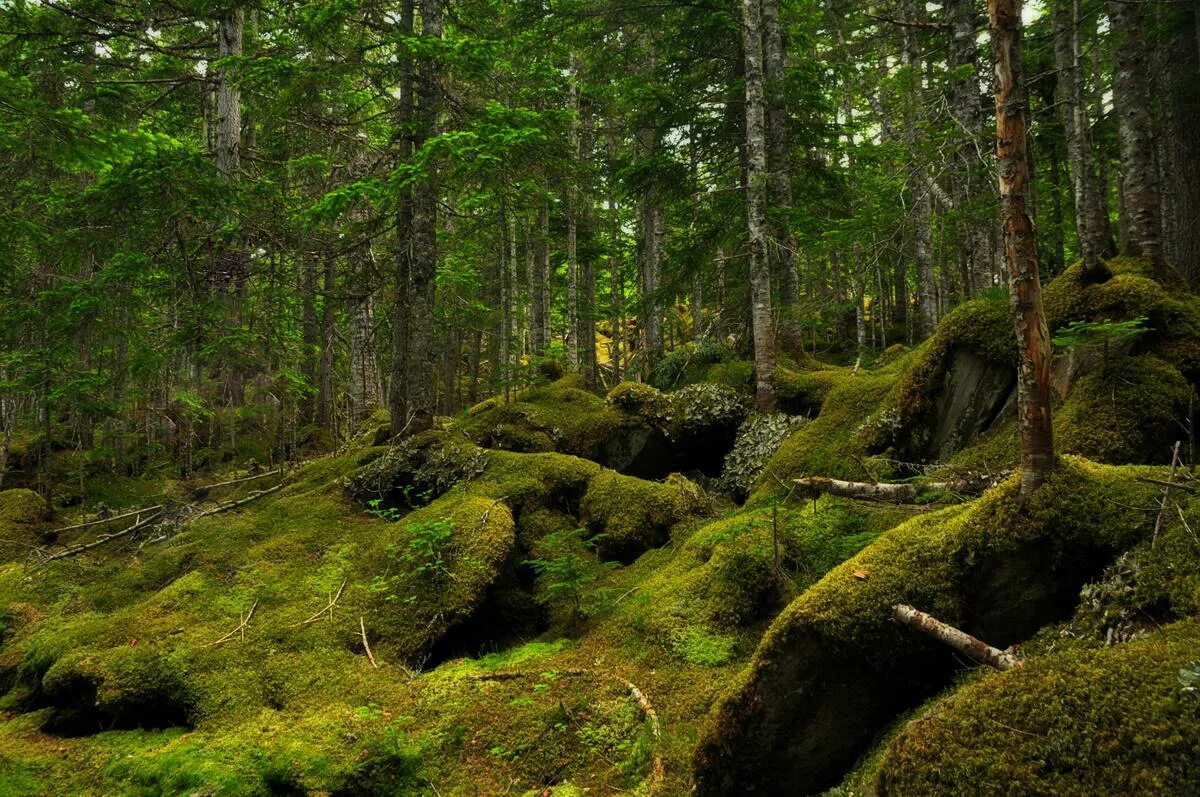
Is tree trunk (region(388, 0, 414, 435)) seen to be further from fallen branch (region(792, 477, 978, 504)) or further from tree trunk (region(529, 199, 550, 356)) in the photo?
tree trunk (region(529, 199, 550, 356))

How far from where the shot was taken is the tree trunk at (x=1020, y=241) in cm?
300

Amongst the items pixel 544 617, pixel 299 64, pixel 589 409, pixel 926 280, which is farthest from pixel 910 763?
pixel 926 280

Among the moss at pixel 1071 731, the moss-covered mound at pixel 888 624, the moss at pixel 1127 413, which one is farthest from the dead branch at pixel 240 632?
the moss at pixel 1127 413

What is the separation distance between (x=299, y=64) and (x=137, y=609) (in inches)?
300

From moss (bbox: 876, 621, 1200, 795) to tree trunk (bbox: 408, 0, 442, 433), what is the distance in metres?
8.33

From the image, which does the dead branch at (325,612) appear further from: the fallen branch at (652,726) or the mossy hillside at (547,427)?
the mossy hillside at (547,427)

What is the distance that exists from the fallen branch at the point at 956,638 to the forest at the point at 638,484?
0.07ft

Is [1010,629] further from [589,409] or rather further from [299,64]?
[299,64]

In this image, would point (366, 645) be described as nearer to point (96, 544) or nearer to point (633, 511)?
point (633, 511)

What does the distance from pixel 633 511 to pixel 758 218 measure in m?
5.16

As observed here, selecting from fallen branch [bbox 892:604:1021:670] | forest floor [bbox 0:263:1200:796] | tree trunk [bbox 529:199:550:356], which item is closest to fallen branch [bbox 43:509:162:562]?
forest floor [bbox 0:263:1200:796]

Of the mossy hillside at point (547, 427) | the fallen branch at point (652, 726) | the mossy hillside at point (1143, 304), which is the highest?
the mossy hillside at point (1143, 304)

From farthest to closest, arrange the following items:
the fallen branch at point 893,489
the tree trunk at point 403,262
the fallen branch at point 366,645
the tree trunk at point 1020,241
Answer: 1. the tree trunk at point 403,262
2. the fallen branch at point 366,645
3. the fallen branch at point 893,489
4. the tree trunk at point 1020,241

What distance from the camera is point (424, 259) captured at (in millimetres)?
9516
